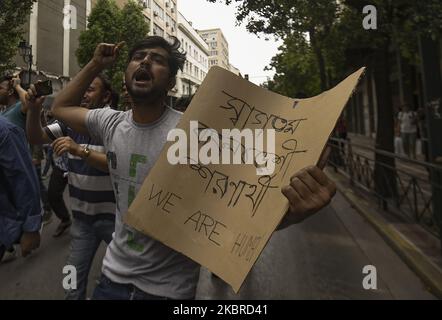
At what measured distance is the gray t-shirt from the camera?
1515 mm

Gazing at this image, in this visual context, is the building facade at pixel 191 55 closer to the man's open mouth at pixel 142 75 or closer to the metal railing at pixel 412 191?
the metal railing at pixel 412 191

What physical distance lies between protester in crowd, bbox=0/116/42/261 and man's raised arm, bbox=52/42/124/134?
594mm

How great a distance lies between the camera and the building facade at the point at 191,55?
185ft

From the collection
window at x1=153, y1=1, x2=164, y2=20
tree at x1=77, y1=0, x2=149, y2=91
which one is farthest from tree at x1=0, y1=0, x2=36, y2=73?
window at x1=153, y1=1, x2=164, y2=20

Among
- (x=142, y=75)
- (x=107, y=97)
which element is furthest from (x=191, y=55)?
(x=142, y=75)

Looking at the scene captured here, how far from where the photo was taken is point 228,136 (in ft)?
4.12

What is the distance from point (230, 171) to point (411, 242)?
4.62 metres

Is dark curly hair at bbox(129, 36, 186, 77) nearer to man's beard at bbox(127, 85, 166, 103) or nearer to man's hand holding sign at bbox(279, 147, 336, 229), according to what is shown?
man's beard at bbox(127, 85, 166, 103)

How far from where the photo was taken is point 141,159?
158 centimetres

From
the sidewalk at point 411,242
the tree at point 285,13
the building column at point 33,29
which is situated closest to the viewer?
the sidewalk at point 411,242

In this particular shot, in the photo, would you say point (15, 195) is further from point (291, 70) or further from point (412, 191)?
point (291, 70)

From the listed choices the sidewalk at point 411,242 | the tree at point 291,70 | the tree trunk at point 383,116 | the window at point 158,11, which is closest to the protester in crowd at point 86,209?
the sidewalk at point 411,242

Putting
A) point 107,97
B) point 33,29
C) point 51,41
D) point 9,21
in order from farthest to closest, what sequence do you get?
point 51,41 → point 33,29 → point 9,21 → point 107,97
